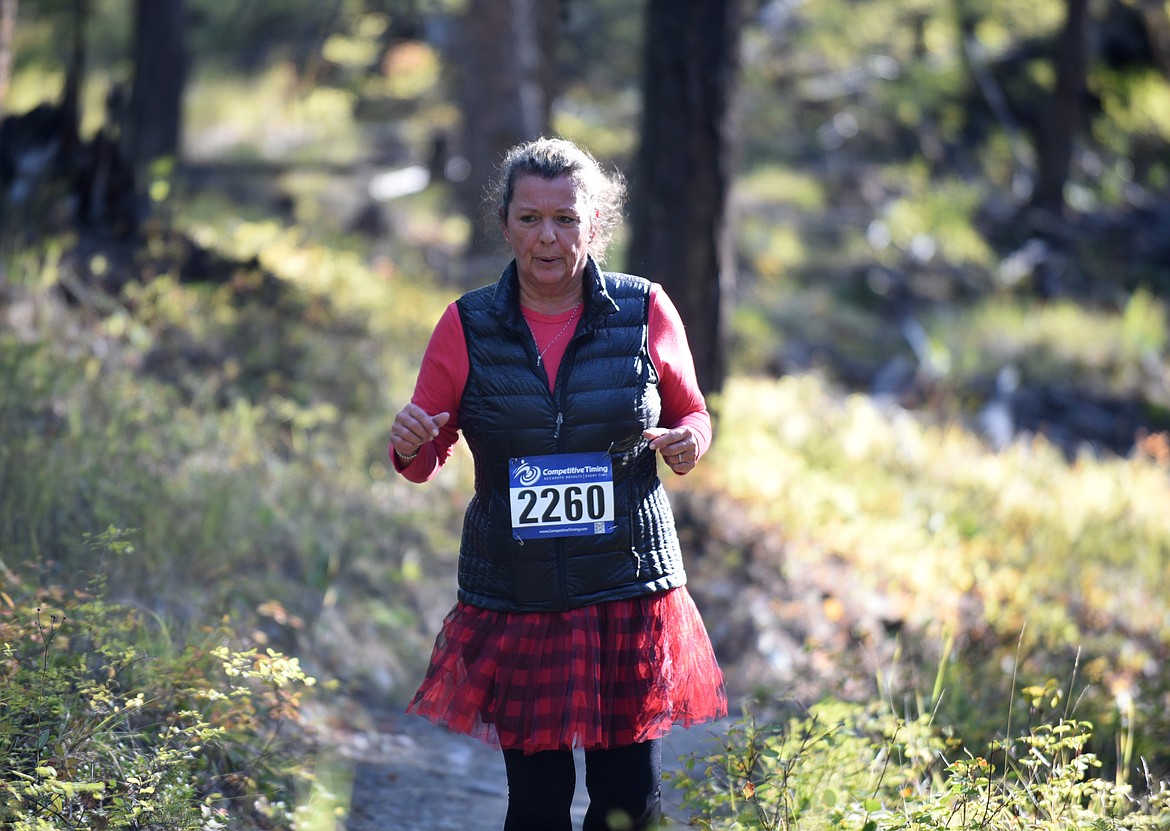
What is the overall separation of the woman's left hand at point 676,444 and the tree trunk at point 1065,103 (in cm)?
1645

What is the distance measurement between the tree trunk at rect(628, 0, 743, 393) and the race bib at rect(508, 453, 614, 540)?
4820 mm

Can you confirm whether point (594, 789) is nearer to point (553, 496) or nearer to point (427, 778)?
point (553, 496)

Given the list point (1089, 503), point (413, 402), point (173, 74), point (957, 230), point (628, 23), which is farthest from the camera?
point (957, 230)

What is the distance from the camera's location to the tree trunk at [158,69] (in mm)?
13242

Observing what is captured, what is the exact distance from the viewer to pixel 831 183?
21688 mm

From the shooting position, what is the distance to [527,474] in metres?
3.29

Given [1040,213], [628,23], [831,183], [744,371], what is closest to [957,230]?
[1040,213]

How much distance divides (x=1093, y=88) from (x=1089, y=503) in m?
17.0

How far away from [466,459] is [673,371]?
456 cm

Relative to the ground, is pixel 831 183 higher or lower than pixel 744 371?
A: higher

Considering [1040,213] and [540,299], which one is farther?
[1040,213]

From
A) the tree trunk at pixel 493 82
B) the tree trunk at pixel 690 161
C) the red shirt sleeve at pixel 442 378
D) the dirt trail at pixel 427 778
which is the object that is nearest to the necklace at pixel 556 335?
the red shirt sleeve at pixel 442 378

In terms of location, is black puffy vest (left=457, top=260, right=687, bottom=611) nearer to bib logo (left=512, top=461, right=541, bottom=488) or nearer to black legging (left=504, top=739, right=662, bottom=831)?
bib logo (left=512, top=461, right=541, bottom=488)

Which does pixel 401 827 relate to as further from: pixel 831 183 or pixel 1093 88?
pixel 1093 88
